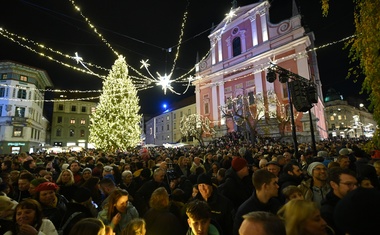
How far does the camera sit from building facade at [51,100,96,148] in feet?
166

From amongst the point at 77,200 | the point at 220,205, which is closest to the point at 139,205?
the point at 77,200

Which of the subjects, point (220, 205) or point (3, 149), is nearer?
point (220, 205)

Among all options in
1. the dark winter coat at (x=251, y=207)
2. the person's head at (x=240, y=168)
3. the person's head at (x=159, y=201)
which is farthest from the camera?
the person's head at (x=240, y=168)

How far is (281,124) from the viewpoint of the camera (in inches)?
1067

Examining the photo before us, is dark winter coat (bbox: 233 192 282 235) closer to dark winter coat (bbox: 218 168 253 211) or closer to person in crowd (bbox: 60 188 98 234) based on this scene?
dark winter coat (bbox: 218 168 253 211)

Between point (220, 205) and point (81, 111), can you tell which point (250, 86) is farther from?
point (81, 111)

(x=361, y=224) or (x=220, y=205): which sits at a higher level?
(x=361, y=224)

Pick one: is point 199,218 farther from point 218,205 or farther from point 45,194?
point 45,194

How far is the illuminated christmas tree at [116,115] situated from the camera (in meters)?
19.1

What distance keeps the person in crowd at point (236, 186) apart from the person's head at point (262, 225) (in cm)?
267

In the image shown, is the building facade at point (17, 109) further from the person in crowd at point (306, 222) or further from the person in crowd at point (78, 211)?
the person in crowd at point (306, 222)

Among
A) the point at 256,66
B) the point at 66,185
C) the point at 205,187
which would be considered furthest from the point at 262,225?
the point at 256,66

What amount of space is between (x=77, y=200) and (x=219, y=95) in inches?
1340

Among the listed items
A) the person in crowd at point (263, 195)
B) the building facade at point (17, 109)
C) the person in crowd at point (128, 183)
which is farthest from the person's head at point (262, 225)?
the building facade at point (17, 109)
